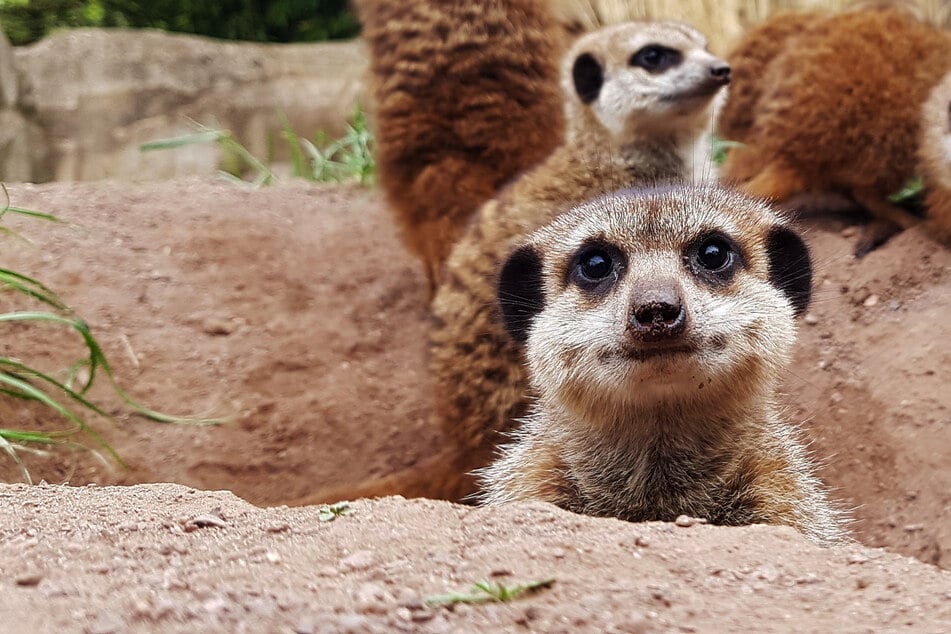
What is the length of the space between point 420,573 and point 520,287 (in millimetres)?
1221

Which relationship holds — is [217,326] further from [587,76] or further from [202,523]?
[202,523]

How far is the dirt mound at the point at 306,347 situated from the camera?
3.36 metres

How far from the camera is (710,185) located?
2.84 meters

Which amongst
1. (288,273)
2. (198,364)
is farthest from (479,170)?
(198,364)

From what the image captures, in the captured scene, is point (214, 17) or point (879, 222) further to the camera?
point (214, 17)

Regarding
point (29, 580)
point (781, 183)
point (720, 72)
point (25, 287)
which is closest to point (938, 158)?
point (781, 183)

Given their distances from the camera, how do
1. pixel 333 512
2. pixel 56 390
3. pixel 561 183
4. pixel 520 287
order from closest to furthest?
1. pixel 333 512
2. pixel 520 287
3. pixel 56 390
4. pixel 561 183

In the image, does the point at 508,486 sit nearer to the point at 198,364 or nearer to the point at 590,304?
the point at 590,304

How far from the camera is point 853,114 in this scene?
13.5ft

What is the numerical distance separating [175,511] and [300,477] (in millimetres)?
2063

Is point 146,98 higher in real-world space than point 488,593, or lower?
lower

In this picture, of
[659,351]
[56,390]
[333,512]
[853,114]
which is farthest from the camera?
[853,114]

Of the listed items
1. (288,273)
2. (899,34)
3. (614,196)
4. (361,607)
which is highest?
(899,34)

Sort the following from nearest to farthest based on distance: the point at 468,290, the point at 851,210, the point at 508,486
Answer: the point at 508,486 < the point at 468,290 < the point at 851,210
